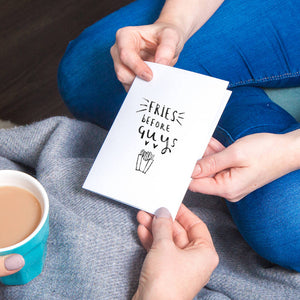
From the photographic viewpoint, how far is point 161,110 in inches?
25.4

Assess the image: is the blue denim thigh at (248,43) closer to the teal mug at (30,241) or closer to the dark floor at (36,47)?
the teal mug at (30,241)

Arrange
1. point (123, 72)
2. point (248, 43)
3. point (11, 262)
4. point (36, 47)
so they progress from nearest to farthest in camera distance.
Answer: point (11, 262) → point (123, 72) → point (248, 43) → point (36, 47)

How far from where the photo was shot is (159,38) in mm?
730

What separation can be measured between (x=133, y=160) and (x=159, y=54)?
0.70ft

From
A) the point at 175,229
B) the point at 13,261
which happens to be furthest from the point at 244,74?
the point at 13,261

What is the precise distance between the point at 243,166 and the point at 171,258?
0.22m

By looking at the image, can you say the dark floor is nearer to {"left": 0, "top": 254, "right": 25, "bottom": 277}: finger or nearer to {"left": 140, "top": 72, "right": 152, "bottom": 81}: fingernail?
{"left": 140, "top": 72, "right": 152, "bottom": 81}: fingernail

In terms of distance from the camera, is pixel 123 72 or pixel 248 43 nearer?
pixel 123 72

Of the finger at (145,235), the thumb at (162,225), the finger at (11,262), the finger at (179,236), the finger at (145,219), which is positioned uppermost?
the finger at (11,262)

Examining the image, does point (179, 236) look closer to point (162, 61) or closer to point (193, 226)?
point (193, 226)

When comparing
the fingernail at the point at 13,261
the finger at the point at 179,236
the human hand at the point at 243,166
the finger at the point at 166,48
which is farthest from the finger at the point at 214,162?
the fingernail at the point at 13,261

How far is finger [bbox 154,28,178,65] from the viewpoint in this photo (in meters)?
0.68

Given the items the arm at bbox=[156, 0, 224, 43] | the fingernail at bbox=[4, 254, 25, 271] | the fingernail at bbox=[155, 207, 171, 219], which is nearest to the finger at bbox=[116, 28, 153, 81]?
the arm at bbox=[156, 0, 224, 43]

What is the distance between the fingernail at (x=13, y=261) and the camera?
479mm
